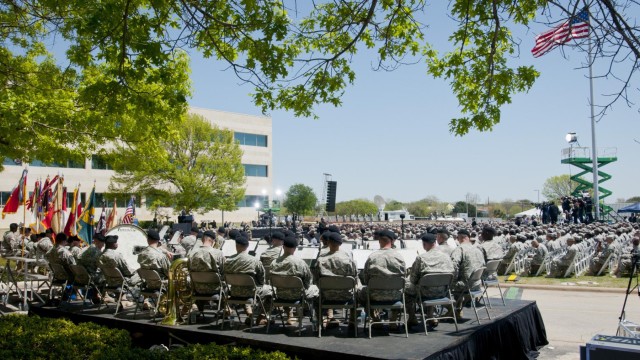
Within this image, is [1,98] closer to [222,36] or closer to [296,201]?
[222,36]

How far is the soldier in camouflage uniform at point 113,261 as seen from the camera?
10.0 meters

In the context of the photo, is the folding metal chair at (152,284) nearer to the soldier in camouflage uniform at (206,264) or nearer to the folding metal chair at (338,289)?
the soldier in camouflage uniform at (206,264)

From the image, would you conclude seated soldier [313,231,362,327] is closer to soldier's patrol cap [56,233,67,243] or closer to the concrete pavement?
the concrete pavement

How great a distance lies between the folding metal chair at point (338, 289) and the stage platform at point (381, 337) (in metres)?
0.45

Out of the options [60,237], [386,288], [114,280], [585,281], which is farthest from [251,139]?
[386,288]

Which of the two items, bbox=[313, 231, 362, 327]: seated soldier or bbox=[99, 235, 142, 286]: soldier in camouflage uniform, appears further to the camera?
bbox=[99, 235, 142, 286]: soldier in camouflage uniform

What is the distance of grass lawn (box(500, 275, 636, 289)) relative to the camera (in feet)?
49.8

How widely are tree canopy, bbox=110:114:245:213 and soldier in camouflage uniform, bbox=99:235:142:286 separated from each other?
35.5 meters

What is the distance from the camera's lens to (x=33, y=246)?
1711 centimetres

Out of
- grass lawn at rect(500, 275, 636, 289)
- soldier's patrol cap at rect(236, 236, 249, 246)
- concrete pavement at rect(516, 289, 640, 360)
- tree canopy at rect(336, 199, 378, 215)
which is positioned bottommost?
concrete pavement at rect(516, 289, 640, 360)

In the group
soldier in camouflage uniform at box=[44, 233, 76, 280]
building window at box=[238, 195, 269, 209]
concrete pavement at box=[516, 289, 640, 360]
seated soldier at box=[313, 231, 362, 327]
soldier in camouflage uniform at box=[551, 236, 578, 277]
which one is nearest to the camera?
seated soldier at box=[313, 231, 362, 327]

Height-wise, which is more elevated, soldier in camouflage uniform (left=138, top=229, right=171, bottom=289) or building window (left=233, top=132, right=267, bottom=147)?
building window (left=233, top=132, right=267, bottom=147)

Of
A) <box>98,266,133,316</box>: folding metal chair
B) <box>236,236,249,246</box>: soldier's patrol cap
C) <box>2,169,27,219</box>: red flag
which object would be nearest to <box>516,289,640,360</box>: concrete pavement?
<box>236,236,249,246</box>: soldier's patrol cap

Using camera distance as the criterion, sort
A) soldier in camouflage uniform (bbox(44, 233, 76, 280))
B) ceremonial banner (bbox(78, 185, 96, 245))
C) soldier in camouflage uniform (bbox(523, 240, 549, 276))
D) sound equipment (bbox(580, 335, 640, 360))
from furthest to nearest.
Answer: ceremonial banner (bbox(78, 185, 96, 245)) → soldier in camouflage uniform (bbox(523, 240, 549, 276)) → soldier in camouflage uniform (bbox(44, 233, 76, 280)) → sound equipment (bbox(580, 335, 640, 360))
